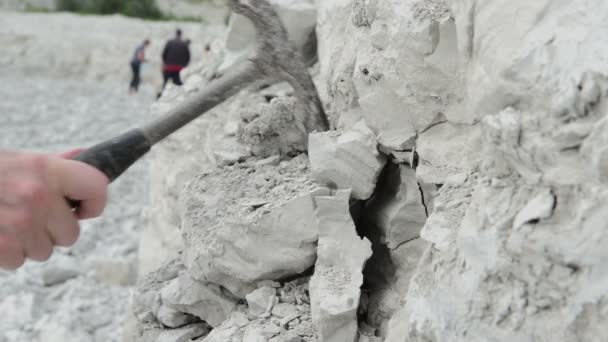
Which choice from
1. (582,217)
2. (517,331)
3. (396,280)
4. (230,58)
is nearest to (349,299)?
(396,280)

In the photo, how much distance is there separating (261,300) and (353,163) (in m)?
0.40

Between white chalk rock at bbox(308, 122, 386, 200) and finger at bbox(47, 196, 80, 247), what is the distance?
59 cm

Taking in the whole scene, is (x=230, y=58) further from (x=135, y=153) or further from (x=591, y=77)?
(x=591, y=77)

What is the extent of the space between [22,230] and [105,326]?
191 centimetres

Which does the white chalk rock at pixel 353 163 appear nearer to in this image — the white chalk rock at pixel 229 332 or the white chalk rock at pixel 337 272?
the white chalk rock at pixel 337 272

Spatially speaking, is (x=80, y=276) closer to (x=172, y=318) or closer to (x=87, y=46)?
(x=172, y=318)

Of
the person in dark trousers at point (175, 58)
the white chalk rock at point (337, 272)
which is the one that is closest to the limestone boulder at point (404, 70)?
the white chalk rock at point (337, 272)

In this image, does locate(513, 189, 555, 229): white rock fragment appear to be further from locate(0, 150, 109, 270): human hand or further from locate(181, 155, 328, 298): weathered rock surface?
locate(0, 150, 109, 270): human hand

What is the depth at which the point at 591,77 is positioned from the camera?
0.86 m

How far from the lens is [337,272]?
4.42 ft

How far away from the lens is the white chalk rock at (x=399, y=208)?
1.45 meters

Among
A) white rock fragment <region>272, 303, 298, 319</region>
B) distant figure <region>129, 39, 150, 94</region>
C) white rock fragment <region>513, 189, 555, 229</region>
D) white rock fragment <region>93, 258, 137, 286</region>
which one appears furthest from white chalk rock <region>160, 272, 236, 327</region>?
distant figure <region>129, 39, 150, 94</region>

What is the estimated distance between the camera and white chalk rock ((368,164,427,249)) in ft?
4.76

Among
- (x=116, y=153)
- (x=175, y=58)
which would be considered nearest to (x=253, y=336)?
(x=116, y=153)
